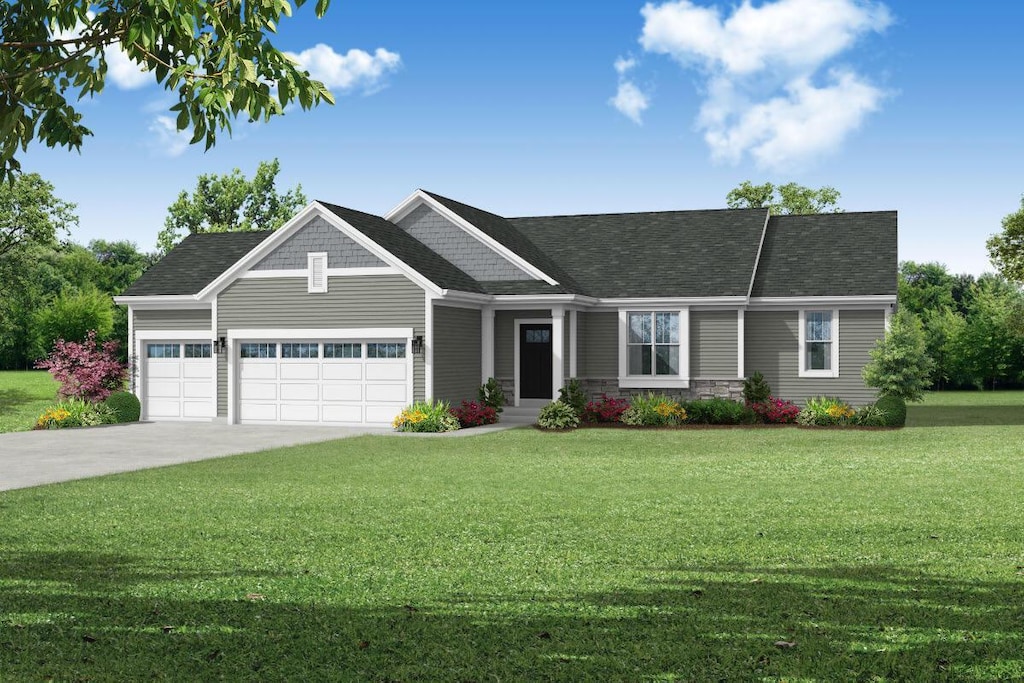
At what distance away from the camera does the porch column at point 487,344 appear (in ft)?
94.3

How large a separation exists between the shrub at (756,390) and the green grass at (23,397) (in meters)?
18.7

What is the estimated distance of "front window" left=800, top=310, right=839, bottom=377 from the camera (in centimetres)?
2923

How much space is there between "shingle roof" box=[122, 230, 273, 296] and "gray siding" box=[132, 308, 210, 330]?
57 centimetres

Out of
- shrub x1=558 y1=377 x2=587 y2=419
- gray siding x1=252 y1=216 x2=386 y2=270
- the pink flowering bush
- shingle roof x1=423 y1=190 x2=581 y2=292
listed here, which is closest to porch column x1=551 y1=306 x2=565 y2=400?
shrub x1=558 y1=377 x2=587 y2=419

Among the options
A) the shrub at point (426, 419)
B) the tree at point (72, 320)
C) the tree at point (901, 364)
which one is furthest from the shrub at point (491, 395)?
the tree at point (72, 320)

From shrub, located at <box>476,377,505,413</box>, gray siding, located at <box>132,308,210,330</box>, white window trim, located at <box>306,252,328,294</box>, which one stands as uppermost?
white window trim, located at <box>306,252,328,294</box>

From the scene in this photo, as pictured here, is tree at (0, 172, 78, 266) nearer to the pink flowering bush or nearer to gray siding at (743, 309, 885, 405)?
the pink flowering bush

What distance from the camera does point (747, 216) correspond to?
33000 millimetres

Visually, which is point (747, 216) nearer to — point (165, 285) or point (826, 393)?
point (826, 393)

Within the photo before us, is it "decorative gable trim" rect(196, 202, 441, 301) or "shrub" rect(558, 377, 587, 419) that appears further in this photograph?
"shrub" rect(558, 377, 587, 419)

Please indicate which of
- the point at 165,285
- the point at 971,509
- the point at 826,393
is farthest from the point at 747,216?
the point at 971,509

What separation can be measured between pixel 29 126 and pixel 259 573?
4.00 m

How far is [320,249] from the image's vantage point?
2698 cm

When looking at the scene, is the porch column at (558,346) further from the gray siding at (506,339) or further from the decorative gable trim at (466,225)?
the gray siding at (506,339)
